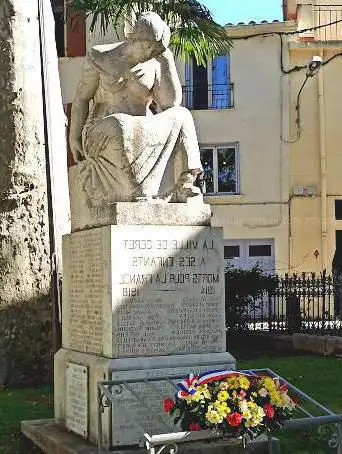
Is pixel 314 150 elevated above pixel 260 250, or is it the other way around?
pixel 314 150

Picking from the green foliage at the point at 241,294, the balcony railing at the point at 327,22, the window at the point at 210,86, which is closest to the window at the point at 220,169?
the window at the point at 210,86

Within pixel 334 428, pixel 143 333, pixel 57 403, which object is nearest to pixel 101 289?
pixel 143 333

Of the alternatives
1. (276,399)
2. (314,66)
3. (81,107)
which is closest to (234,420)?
(276,399)

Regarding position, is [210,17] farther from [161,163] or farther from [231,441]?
[231,441]

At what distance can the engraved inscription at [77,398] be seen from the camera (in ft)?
20.2

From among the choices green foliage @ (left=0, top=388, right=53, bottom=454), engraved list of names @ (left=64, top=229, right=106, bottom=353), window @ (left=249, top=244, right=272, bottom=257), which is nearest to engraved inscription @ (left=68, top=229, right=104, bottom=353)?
engraved list of names @ (left=64, top=229, right=106, bottom=353)

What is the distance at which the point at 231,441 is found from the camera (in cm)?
569

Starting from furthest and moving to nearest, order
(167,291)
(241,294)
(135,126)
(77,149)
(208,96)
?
(208,96) → (241,294) → (77,149) → (135,126) → (167,291)

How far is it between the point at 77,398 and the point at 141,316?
0.89 m

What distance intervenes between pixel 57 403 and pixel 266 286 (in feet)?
30.0

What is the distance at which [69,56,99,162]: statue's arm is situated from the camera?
6887 millimetres

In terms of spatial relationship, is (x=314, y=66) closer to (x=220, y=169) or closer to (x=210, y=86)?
(x=210, y=86)

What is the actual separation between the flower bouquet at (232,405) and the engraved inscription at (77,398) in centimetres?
117

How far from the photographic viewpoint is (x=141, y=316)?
602 centimetres
